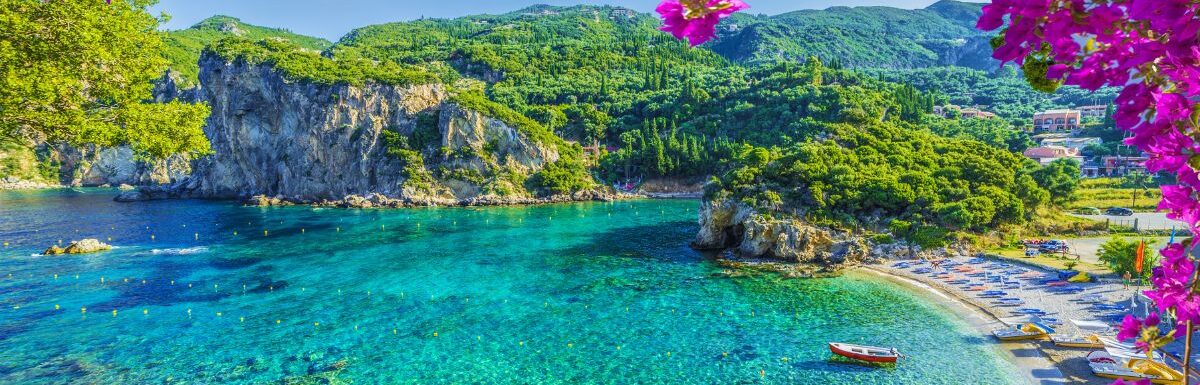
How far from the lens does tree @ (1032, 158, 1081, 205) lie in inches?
1866

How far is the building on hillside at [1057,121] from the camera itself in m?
105

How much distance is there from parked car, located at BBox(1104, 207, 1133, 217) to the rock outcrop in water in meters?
30.0

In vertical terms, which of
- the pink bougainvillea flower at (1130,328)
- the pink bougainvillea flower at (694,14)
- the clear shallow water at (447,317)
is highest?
the pink bougainvillea flower at (694,14)

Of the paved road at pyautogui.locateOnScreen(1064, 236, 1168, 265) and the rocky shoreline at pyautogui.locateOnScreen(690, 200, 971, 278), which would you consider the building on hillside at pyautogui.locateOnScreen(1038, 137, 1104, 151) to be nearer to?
the paved road at pyautogui.locateOnScreen(1064, 236, 1168, 265)

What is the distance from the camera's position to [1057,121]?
350ft

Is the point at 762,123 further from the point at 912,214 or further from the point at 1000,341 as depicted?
the point at 1000,341

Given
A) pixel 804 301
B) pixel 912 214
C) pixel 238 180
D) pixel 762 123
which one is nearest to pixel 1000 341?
pixel 804 301

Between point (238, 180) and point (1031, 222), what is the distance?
4193 inches

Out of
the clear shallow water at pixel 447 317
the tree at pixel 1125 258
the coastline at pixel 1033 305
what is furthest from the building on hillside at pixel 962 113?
the coastline at pixel 1033 305

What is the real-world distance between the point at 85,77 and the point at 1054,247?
1977 inches

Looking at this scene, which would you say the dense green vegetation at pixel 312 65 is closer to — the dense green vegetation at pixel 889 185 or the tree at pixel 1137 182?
the dense green vegetation at pixel 889 185

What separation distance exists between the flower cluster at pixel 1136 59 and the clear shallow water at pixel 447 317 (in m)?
21.1

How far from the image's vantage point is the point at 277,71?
89.8m

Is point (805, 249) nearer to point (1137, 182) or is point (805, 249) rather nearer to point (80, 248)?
point (1137, 182)
